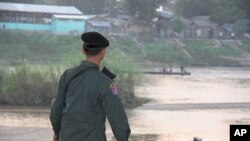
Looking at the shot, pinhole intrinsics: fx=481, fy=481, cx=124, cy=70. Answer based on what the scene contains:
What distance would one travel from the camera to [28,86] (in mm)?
17688

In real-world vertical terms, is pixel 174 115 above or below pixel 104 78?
below

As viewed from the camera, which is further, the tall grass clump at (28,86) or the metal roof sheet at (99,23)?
the metal roof sheet at (99,23)

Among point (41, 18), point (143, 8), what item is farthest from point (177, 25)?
point (41, 18)

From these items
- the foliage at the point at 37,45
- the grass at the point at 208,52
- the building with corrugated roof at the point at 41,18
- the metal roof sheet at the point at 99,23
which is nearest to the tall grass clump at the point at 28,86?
the foliage at the point at 37,45

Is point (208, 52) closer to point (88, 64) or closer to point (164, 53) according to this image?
point (164, 53)

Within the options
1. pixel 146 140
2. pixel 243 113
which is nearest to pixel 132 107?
pixel 243 113

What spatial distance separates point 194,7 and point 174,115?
3837cm

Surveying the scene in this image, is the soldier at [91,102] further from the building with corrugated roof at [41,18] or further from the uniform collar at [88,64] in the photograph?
the building with corrugated roof at [41,18]

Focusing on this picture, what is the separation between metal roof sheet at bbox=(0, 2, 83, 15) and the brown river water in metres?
20.1

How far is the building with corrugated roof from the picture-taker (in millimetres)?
43188

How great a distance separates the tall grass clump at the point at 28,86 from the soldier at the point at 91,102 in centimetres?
1498

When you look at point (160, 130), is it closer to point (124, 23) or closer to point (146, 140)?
point (146, 140)

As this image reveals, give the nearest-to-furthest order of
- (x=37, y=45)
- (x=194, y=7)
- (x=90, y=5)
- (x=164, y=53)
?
(x=37, y=45) < (x=164, y=53) < (x=90, y=5) < (x=194, y=7)

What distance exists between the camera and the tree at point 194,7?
176 feet
